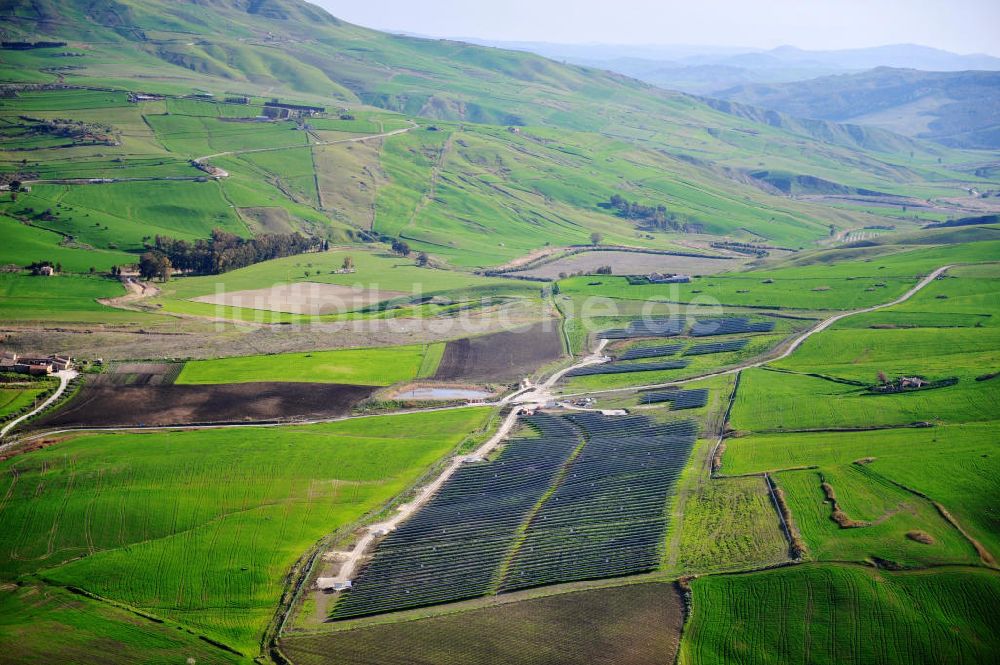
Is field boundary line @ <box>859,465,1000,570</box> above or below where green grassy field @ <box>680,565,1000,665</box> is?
above

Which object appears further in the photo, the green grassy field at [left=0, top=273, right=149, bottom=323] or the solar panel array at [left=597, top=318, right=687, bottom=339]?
the solar panel array at [left=597, top=318, right=687, bottom=339]

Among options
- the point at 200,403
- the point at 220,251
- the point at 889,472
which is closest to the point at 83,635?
the point at 200,403

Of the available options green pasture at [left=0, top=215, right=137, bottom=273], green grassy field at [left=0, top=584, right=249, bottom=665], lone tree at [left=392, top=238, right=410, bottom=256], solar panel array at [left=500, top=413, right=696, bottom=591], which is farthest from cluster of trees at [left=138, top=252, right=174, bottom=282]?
green grassy field at [left=0, top=584, right=249, bottom=665]

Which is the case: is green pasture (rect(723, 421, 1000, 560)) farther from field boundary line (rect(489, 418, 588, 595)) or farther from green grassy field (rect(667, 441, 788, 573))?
field boundary line (rect(489, 418, 588, 595))

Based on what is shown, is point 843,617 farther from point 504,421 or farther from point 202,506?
point 202,506

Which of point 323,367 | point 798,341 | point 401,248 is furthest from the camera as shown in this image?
point 401,248

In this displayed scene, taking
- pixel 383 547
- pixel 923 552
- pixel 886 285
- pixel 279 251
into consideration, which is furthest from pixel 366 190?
pixel 923 552
